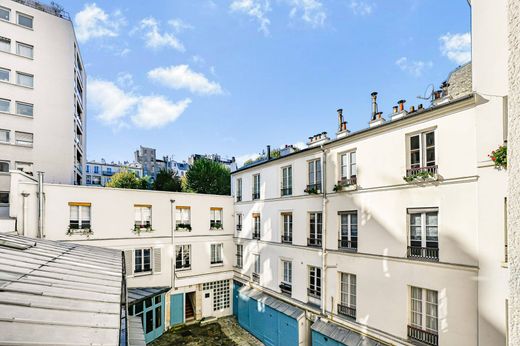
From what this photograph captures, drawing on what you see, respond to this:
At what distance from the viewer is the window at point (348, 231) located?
1279cm

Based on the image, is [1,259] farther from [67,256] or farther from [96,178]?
[96,178]

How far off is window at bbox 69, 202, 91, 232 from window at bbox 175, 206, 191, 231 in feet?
19.1

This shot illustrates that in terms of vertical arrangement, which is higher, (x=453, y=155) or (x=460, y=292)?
(x=453, y=155)

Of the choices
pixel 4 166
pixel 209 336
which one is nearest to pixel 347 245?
pixel 209 336

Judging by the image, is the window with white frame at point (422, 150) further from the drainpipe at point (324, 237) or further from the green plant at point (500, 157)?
the drainpipe at point (324, 237)

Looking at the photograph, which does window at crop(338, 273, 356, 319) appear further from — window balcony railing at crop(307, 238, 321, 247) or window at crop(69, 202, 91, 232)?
window at crop(69, 202, 91, 232)

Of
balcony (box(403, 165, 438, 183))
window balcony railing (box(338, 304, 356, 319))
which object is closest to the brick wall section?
balcony (box(403, 165, 438, 183))

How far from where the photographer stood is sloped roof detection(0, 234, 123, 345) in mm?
3904

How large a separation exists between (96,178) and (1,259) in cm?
7760

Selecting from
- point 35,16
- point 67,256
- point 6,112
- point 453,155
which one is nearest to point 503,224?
point 453,155

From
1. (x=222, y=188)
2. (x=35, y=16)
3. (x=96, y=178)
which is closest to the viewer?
(x=35, y=16)

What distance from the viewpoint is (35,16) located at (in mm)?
24203

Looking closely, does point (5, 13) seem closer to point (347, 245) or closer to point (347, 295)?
point (347, 245)

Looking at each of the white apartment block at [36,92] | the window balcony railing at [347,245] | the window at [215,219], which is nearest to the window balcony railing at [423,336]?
the window balcony railing at [347,245]
